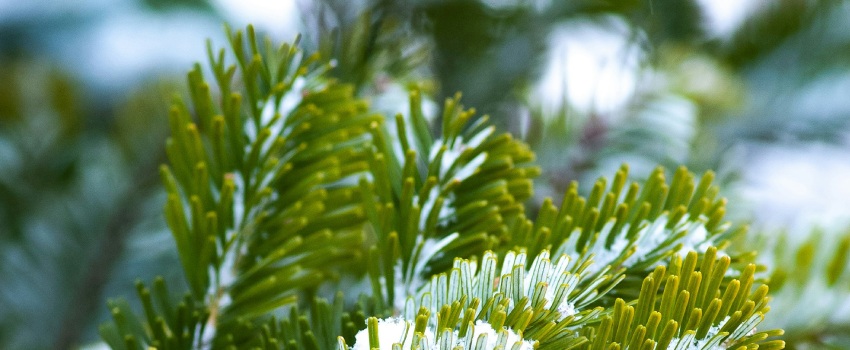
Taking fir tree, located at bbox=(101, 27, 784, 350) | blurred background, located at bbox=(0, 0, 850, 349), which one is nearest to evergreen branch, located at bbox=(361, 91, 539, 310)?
fir tree, located at bbox=(101, 27, 784, 350)

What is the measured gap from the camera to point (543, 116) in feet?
1.61

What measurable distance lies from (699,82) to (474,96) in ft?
0.78

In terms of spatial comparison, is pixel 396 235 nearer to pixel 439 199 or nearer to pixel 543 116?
pixel 439 199

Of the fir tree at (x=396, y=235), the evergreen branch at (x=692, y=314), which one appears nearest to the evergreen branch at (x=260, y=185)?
the fir tree at (x=396, y=235)

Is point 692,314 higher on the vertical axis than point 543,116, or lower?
lower

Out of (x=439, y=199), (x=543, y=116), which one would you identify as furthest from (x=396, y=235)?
(x=543, y=116)

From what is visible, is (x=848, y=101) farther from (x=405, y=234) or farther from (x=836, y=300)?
(x=405, y=234)

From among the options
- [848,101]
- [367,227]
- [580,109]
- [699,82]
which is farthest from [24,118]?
[848,101]

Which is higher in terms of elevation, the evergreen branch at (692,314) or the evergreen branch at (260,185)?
the evergreen branch at (260,185)

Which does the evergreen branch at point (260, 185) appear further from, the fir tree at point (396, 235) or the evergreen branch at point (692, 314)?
the evergreen branch at point (692, 314)

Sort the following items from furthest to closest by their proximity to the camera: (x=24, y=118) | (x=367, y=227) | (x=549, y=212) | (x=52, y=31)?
(x=52, y=31) < (x=24, y=118) < (x=367, y=227) < (x=549, y=212)

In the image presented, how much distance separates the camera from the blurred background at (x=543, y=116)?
14.4 inches

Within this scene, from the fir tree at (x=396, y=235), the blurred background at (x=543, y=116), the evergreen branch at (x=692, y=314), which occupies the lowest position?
the evergreen branch at (x=692, y=314)

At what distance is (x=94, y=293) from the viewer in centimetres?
42
